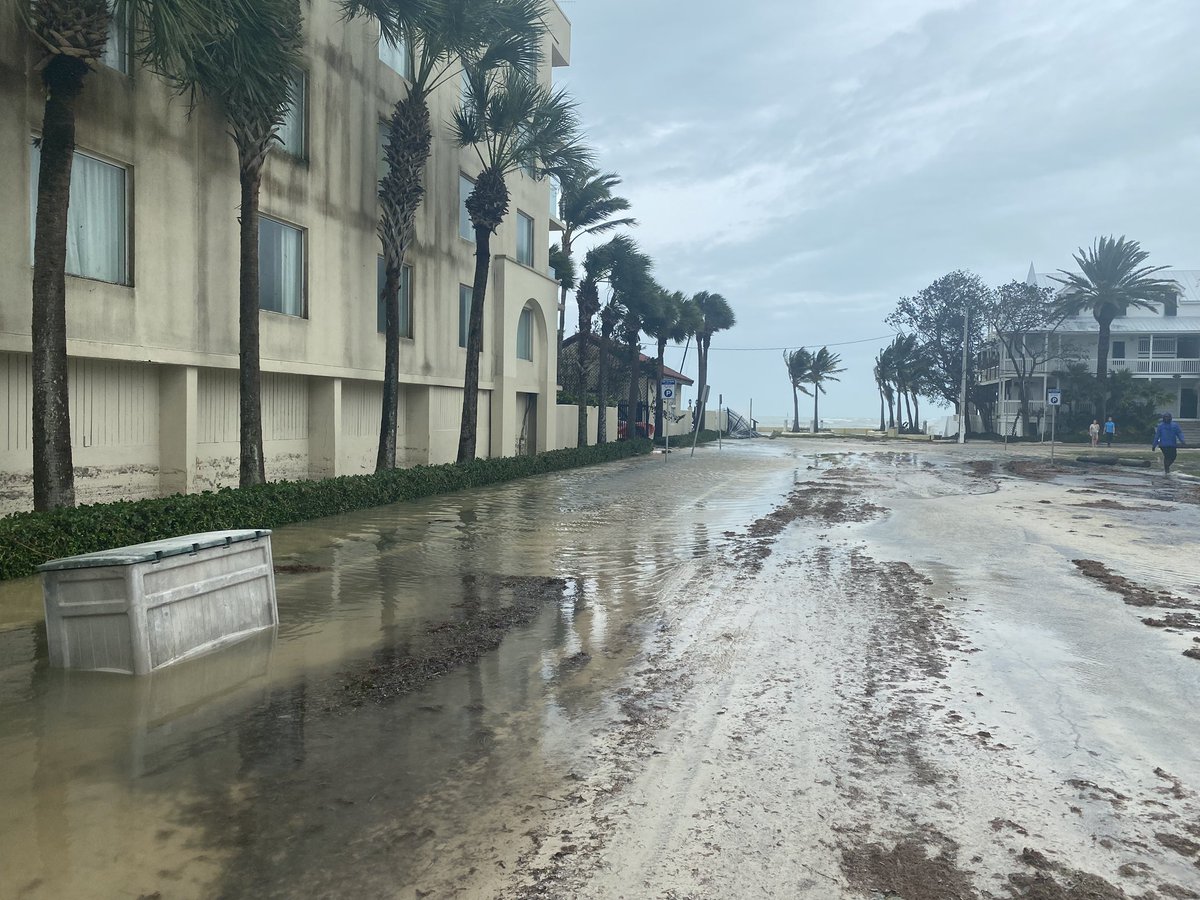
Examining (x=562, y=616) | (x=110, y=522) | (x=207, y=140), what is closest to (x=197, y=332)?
(x=207, y=140)

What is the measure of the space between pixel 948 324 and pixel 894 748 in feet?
209

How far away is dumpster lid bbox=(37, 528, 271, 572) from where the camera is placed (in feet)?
19.3

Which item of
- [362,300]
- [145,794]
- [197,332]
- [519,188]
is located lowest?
[145,794]

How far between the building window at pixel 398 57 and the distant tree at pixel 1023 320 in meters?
44.0

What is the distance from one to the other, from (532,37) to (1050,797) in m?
19.2

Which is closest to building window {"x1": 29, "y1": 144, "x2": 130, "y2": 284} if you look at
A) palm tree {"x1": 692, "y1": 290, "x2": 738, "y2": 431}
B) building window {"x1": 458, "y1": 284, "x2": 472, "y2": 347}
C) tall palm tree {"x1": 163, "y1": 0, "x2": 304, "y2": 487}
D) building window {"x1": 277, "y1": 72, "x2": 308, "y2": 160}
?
tall palm tree {"x1": 163, "y1": 0, "x2": 304, "y2": 487}

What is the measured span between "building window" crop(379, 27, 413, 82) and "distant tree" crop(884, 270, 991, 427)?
47.9 meters

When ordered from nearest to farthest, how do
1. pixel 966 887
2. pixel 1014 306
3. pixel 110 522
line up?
pixel 966 887 < pixel 110 522 < pixel 1014 306

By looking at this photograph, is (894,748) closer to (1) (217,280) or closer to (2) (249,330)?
(2) (249,330)

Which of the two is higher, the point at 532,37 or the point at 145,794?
the point at 532,37

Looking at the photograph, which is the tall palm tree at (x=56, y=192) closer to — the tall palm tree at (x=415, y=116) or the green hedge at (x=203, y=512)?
the green hedge at (x=203, y=512)

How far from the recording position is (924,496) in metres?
19.4

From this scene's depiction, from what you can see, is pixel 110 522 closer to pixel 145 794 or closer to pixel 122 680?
pixel 122 680

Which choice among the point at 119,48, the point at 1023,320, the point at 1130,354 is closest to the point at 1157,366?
the point at 1130,354
